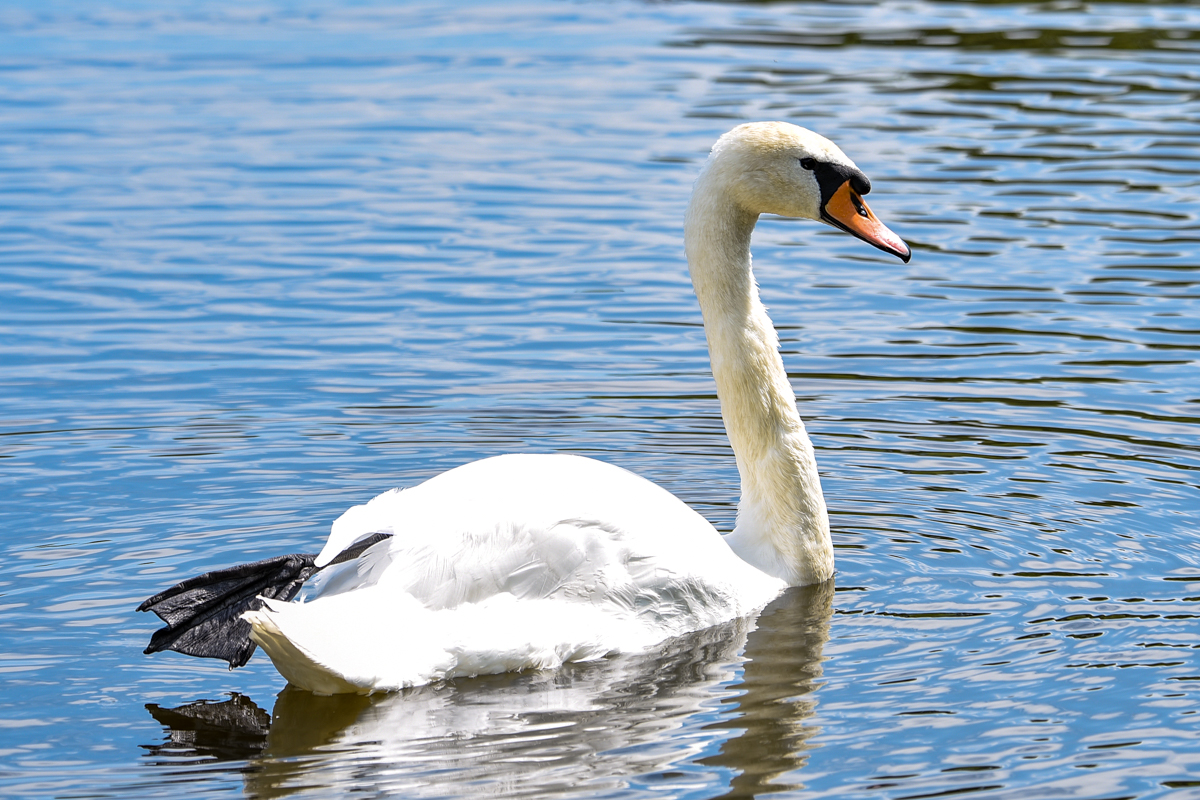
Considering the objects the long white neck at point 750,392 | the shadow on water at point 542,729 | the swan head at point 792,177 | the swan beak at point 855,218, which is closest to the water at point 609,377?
the shadow on water at point 542,729

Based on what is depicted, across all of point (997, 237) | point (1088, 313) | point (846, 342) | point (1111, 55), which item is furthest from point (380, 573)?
point (1111, 55)

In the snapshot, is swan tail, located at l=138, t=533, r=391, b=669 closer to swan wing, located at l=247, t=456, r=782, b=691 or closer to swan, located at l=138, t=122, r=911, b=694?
swan, located at l=138, t=122, r=911, b=694

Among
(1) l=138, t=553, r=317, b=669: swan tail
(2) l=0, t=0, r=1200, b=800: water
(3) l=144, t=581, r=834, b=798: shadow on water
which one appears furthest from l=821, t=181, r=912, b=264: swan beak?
(1) l=138, t=553, r=317, b=669: swan tail

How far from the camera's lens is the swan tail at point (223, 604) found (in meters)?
6.21

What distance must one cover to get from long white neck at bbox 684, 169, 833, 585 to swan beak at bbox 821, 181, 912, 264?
34 centimetres

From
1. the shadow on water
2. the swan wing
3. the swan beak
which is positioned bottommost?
the shadow on water

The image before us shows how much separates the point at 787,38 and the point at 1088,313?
11.2 metres

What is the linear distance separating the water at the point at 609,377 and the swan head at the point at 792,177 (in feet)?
4.62

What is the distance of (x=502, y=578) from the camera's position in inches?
249

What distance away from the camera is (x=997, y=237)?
1330cm

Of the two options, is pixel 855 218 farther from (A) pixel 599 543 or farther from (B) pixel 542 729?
(B) pixel 542 729

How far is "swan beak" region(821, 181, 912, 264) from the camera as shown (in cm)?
750

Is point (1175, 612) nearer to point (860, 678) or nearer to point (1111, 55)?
point (860, 678)

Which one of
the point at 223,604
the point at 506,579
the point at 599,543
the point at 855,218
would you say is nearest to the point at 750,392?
the point at 855,218
